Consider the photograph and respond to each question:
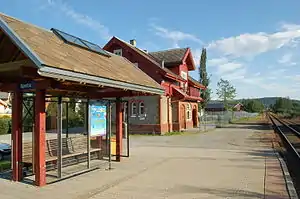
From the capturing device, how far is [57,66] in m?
7.14

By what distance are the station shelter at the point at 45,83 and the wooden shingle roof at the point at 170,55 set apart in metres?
22.8

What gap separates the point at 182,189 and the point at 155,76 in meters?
22.2

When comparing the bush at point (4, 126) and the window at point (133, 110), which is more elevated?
the window at point (133, 110)

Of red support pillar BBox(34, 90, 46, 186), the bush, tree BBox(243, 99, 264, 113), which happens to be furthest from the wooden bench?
tree BBox(243, 99, 264, 113)

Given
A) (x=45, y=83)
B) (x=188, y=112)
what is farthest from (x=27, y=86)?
(x=188, y=112)

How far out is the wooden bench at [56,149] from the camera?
9281mm

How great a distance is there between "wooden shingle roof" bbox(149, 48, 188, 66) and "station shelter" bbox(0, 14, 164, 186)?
74.8 ft

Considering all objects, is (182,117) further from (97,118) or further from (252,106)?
(252,106)

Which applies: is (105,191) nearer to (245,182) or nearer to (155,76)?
(245,182)

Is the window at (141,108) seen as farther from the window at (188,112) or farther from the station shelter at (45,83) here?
the station shelter at (45,83)

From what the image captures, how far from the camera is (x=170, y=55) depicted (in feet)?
116

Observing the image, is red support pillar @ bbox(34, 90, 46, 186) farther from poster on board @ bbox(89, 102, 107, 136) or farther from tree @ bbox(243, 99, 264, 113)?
tree @ bbox(243, 99, 264, 113)

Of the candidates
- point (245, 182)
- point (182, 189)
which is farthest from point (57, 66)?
point (245, 182)

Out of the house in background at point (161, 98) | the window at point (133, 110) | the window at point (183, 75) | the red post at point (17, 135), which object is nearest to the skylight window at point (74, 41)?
the red post at point (17, 135)
